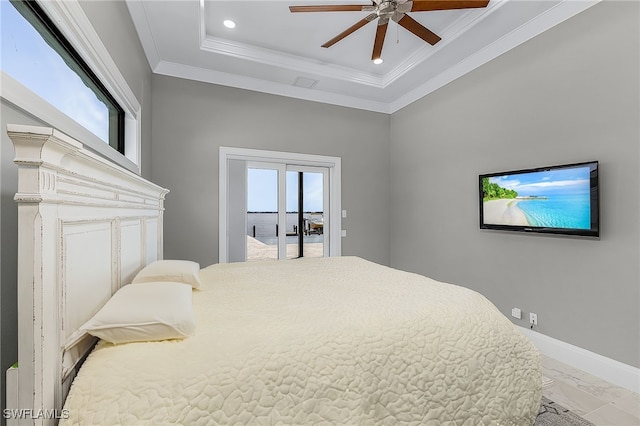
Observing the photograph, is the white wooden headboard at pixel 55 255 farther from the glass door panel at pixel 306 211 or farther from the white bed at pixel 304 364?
the glass door panel at pixel 306 211

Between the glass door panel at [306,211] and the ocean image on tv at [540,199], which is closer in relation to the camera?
the ocean image on tv at [540,199]

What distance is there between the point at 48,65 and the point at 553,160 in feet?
11.5

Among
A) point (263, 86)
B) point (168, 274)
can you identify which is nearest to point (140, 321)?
→ point (168, 274)

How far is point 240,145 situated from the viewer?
3682mm

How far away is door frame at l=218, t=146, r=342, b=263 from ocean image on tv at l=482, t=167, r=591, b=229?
6.16ft

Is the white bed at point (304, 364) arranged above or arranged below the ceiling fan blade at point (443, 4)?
below

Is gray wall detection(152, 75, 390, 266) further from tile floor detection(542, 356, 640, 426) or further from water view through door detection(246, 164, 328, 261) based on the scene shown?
tile floor detection(542, 356, 640, 426)

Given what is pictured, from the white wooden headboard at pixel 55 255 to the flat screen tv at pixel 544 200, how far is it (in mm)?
3081

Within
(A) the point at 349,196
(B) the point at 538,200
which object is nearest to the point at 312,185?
(A) the point at 349,196

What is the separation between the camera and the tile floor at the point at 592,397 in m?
1.75

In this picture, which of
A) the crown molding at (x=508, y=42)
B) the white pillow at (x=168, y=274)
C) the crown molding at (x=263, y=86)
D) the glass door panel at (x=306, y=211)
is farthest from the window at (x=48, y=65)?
the crown molding at (x=508, y=42)

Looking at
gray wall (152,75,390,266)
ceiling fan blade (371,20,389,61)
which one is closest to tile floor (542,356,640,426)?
gray wall (152,75,390,266)

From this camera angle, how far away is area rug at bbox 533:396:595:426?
1.67 meters

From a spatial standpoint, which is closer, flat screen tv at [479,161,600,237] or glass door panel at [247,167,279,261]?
flat screen tv at [479,161,600,237]
